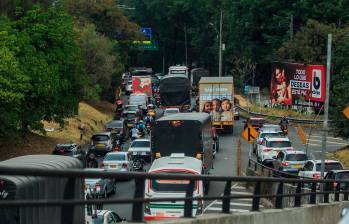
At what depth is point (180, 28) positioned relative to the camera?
438 ft

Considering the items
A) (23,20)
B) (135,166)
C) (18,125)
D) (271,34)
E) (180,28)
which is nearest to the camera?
(135,166)

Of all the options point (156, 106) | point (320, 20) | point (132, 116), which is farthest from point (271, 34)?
point (132, 116)

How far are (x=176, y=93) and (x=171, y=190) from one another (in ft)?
192

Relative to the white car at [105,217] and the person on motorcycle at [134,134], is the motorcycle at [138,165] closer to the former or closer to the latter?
the person on motorcycle at [134,134]

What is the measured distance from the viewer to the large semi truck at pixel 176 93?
237 ft

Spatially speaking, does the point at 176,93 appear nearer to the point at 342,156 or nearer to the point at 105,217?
the point at 342,156

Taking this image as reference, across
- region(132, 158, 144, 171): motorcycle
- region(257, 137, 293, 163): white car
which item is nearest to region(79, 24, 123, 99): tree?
region(257, 137, 293, 163): white car

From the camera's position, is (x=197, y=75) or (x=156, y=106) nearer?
(x=156, y=106)

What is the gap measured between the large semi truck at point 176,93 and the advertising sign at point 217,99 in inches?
431

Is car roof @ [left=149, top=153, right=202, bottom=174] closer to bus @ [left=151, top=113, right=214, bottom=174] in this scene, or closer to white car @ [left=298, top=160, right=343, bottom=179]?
white car @ [left=298, top=160, right=343, bottom=179]

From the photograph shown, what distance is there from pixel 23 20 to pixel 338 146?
22.4 metres

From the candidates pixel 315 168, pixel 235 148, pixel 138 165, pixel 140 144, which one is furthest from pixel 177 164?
pixel 235 148

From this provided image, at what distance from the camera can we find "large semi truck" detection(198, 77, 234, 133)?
60.6m

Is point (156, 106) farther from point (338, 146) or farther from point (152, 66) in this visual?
point (152, 66)
